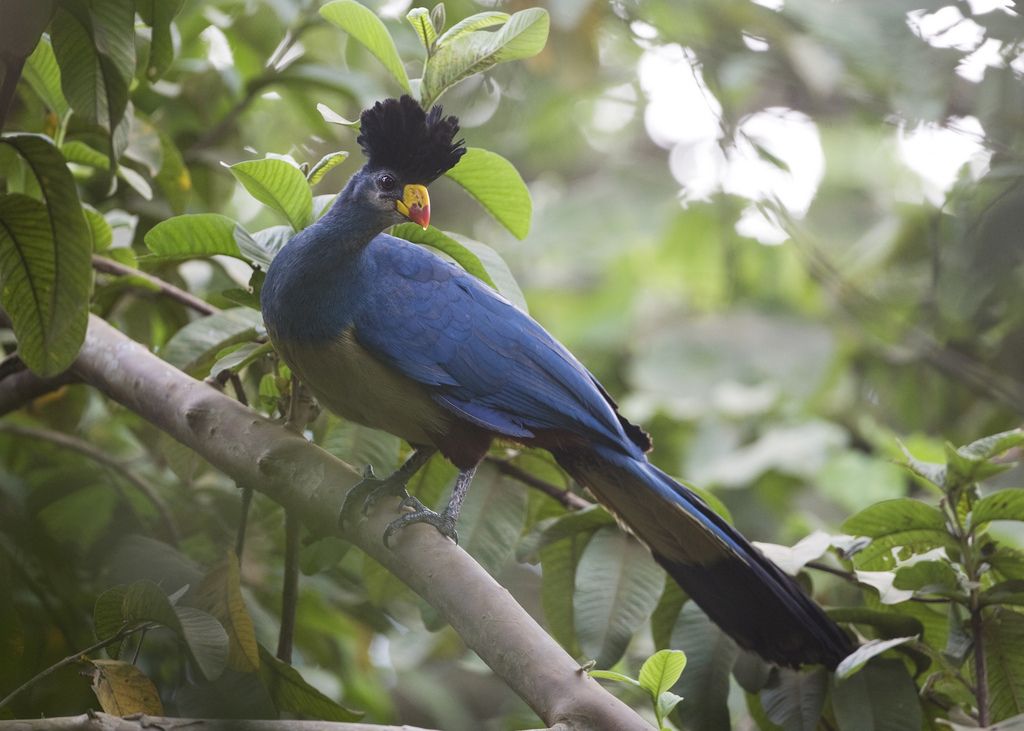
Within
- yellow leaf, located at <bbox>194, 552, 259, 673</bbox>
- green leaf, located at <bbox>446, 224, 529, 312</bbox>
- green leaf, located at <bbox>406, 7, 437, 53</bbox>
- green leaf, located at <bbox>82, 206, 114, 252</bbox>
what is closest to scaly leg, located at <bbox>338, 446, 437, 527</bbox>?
yellow leaf, located at <bbox>194, 552, 259, 673</bbox>

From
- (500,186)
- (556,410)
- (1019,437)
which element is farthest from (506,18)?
(1019,437)

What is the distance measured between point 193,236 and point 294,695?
3.25 feet

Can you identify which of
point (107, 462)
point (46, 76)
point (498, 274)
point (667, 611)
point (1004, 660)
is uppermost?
point (46, 76)

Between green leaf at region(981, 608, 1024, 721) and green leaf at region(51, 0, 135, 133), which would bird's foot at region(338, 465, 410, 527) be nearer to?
green leaf at region(51, 0, 135, 133)

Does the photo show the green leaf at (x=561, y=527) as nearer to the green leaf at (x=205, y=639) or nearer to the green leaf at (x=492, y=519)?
the green leaf at (x=492, y=519)

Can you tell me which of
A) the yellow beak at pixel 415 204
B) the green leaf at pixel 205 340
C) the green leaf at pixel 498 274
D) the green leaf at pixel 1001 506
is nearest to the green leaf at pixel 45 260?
the green leaf at pixel 205 340

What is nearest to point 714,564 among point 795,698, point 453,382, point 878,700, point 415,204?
point 795,698

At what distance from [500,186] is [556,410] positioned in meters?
0.53

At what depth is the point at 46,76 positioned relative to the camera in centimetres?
250

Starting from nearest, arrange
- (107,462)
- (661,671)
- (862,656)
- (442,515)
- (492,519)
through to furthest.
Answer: (661,671), (862,656), (442,515), (492,519), (107,462)

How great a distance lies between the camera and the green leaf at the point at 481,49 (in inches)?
88.7

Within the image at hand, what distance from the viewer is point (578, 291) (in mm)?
6648

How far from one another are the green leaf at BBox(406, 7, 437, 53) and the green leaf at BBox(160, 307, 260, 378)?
0.76 m

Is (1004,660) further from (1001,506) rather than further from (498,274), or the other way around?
(498,274)
